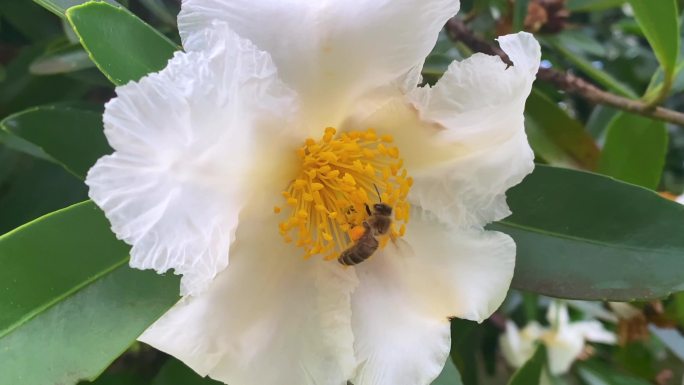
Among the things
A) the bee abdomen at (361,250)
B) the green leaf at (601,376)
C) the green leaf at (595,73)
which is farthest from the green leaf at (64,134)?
the green leaf at (601,376)

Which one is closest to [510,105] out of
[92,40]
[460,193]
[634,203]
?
A: [460,193]

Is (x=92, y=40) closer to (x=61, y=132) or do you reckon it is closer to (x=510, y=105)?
(x=61, y=132)

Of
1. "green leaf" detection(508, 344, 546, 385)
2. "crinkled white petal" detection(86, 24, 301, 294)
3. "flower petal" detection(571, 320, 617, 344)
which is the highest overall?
"crinkled white petal" detection(86, 24, 301, 294)

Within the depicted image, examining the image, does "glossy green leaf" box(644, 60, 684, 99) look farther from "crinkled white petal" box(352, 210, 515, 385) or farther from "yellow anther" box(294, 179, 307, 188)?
"yellow anther" box(294, 179, 307, 188)

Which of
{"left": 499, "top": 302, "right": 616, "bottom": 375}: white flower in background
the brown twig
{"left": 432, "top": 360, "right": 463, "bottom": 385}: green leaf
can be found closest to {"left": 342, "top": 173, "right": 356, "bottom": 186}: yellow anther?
{"left": 432, "top": 360, "right": 463, "bottom": 385}: green leaf

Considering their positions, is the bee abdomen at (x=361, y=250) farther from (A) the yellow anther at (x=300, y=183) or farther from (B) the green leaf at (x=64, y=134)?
(B) the green leaf at (x=64, y=134)

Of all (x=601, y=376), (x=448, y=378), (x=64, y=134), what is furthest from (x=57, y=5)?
(x=601, y=376)

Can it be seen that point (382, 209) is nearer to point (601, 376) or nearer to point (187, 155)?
point (187, 155)
